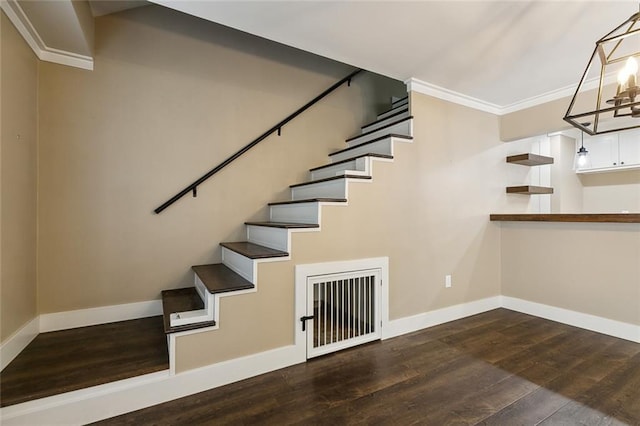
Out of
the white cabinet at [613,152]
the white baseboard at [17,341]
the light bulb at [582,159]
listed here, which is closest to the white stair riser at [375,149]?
the white baseboard at [17,341]

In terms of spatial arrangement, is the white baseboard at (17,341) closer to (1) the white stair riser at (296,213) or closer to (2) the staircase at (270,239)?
(2) the staircase at (270,239)

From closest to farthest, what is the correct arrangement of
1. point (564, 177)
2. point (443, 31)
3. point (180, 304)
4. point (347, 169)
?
point (443, 31)
point (180, 304)
point (347, 169)
point (564, 177)

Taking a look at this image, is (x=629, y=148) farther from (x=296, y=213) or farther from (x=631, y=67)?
(x=296, y=213)

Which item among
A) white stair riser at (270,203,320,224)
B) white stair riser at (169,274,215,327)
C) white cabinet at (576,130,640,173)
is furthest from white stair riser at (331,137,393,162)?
white cabinet at (576,130,640,173)

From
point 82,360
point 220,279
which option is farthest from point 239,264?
point 82,360

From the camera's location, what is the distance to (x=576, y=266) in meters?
2.85

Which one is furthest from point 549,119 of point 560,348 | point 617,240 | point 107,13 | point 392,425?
point 107,13

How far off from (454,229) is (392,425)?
2057mm

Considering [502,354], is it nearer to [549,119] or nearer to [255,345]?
[255,345]

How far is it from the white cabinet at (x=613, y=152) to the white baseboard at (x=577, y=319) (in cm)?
307

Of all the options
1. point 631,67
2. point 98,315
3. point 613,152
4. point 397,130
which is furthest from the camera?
point 613,152

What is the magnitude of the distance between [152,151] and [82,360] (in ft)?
5.22

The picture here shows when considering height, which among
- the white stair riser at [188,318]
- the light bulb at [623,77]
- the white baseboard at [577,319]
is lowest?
the white baseboard at [577,319]

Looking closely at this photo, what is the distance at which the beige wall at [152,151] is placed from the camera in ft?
7.32
